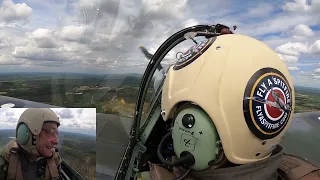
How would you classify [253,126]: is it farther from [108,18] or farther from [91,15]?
[91,15]

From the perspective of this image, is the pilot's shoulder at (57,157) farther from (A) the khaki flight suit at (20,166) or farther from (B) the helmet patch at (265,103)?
(B) the helmet patch at (265,103)

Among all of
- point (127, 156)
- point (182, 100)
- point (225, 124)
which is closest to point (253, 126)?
point (225, 124)

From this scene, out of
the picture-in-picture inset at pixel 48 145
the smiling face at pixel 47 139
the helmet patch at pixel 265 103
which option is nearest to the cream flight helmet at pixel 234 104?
the helmet patch at pixel 265 103

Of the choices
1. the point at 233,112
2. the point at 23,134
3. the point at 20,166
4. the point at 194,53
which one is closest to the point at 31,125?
the point at 23,134

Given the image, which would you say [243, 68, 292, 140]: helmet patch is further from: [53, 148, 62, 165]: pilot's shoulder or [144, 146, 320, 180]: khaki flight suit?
[53, 148, 62, 165]: pilot's shoulder

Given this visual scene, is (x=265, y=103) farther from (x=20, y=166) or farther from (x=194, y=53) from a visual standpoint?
(x=20, y=166)

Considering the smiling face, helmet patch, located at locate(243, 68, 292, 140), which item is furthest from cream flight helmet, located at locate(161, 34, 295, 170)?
the smiling face
